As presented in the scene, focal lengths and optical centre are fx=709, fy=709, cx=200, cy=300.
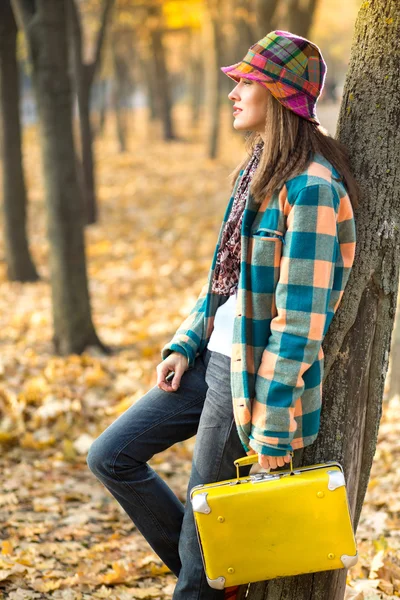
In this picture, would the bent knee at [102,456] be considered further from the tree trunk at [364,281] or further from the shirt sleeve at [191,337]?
the tree trunk at [364,281]

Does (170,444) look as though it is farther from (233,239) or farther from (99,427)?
(99,427)

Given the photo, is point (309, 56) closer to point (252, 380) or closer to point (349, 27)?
point (252, 380)

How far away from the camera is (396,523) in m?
3.98

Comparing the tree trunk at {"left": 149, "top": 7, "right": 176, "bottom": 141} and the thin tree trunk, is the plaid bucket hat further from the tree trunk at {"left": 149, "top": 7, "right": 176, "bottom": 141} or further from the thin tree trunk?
the thin tree trunk

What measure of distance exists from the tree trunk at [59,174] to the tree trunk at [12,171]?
292 cm

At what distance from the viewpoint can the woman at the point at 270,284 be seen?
85.8 inches

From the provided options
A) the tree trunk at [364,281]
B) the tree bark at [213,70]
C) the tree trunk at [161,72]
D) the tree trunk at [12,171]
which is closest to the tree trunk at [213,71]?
the tree bark at [213,70]

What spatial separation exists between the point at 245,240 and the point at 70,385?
411cm

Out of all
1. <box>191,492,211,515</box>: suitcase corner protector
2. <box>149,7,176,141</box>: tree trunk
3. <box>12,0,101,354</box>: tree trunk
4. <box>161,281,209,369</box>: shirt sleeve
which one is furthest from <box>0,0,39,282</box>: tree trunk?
<box>149,7,176,141</box>: tree trunk

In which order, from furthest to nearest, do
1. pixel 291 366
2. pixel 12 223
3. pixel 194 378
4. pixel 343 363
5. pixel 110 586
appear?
pixel 12 223, pixel 110 586, pixel 194 378, pixel 343 363, pixel 291 366

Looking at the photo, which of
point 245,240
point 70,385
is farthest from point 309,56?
point 70,385

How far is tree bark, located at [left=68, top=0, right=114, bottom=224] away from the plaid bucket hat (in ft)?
31.6

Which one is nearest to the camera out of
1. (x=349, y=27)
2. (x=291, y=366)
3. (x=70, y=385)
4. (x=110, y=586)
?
(x=291, y=366)

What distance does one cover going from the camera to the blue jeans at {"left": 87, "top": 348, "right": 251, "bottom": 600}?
2.47m
